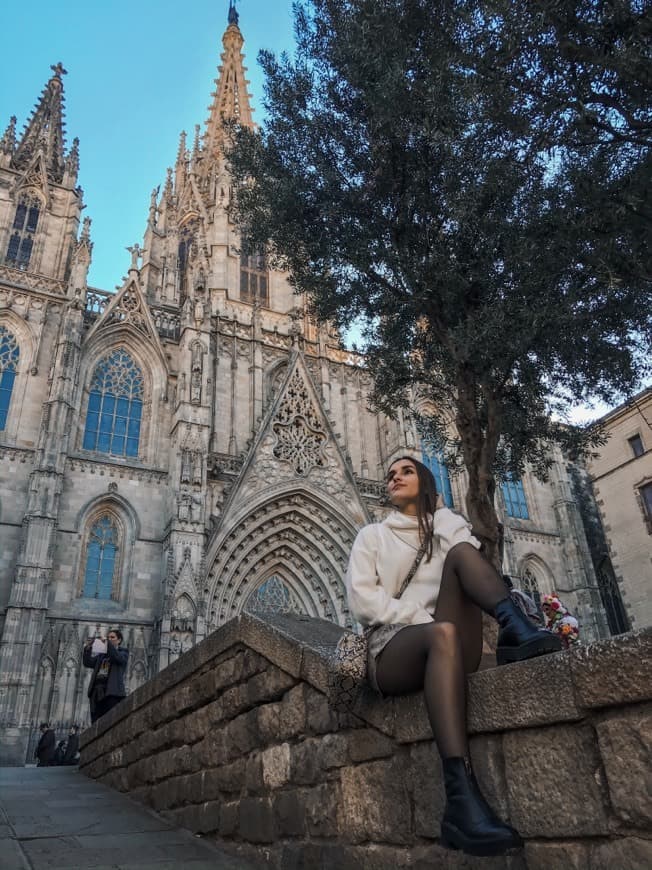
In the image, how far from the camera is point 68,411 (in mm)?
18531

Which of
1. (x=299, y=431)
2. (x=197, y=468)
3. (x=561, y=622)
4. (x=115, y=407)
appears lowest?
(x=561, y=622)

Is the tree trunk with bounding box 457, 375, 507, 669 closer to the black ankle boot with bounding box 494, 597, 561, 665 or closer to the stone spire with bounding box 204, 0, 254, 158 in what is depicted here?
the black ankle boot with bounding box 494, 597, 561, 665

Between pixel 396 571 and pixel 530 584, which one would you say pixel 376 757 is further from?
pixel 530 584

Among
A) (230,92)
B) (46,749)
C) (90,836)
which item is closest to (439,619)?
(90,836)

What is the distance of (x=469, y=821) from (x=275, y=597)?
18554 mm

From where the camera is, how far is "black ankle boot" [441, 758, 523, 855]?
2203mm

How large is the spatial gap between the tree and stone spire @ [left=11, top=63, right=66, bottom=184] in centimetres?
1754

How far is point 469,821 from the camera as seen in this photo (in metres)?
2.25

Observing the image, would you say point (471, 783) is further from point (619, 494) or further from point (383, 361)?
point (619, 494)

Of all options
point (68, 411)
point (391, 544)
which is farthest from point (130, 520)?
point (391, 544)

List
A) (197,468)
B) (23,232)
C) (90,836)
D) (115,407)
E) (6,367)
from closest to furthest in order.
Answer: (90,836) < (197,468) < (6,367) < (115,407) < (23,232)

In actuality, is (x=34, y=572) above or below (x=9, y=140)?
below

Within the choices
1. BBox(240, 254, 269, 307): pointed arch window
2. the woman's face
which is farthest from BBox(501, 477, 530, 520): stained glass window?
the woman's face

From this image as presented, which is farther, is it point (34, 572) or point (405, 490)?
point (34, 572)
